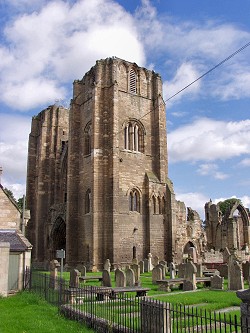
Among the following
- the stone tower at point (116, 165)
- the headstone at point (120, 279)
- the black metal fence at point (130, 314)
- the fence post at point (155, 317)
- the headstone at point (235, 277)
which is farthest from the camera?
the stone tower at point (116, 165)

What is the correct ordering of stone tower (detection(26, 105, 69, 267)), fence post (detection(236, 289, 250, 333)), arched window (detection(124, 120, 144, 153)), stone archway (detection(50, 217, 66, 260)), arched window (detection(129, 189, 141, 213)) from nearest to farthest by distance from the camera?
→ fence post (detection(236, 289, 250, 333)) < arched window (detection(129, 189, 141, 213)) < arched window (detection(124, 120, 144, 153)) < stone archway (detection(50, 217, 66, 260)) < stone tower (detection(26, 105, 69, 267))

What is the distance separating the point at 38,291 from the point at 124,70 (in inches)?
937

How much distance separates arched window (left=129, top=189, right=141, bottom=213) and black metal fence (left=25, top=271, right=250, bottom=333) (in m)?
15.9

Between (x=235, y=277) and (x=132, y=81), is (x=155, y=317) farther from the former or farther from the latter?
(x=132, y=81)

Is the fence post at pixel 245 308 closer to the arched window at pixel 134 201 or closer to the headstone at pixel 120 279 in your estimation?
the headstone at pixel 120 279

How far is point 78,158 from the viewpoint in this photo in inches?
1308

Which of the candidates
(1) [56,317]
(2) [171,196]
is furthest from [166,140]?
(1) [56,317]

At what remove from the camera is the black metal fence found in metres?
6.91

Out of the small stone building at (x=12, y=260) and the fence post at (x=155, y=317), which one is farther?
the small stone building at (x=12, y=260)

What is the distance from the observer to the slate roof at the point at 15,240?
15.5 m

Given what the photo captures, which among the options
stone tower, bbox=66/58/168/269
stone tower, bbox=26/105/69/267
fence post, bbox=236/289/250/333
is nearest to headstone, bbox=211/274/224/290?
fence post, bbox=236/289/250/333

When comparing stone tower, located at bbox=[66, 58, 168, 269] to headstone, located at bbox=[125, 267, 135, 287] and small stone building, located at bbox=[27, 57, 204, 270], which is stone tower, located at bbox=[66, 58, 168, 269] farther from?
headstone, located at bbox=[125, 267, 135, 287]

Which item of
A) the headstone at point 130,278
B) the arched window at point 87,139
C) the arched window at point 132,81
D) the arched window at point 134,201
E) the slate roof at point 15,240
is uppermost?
the arched window at point 132,81

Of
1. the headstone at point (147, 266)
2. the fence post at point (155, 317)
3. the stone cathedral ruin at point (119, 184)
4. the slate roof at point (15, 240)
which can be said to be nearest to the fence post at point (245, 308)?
the fence post at point (155, 317)
